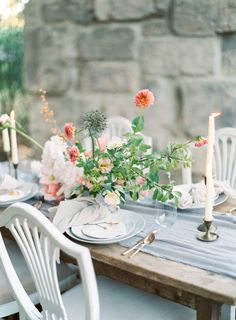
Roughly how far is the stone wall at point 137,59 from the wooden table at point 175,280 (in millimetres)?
1329

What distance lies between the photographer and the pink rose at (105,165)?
1.36 metres

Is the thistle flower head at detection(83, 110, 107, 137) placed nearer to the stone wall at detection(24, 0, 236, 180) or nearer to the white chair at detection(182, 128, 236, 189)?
the white chair at detection(182, 128, 236, 189)

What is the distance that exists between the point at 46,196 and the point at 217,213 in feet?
1.93

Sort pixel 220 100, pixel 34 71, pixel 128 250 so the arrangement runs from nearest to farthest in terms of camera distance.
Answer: pixel 128 250
pixel 220 100
pixel 34 71

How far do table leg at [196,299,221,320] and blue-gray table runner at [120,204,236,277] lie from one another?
83mm

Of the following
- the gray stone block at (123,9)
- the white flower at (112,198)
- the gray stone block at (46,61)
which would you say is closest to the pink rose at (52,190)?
the white flower at (112,198)

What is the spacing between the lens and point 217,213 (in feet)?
5.09

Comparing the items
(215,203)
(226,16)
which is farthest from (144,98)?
(226,16)

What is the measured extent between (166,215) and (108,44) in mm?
1530

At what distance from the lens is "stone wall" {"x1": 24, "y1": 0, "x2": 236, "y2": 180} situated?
236cm

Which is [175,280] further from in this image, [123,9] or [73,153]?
[123,9]

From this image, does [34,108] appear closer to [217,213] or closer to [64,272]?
[64,272]

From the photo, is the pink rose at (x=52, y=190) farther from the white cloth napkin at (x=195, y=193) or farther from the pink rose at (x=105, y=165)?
the white cloth napkin at (x=195, y=193)

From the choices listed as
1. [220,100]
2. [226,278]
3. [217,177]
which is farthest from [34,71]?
[226,278]
